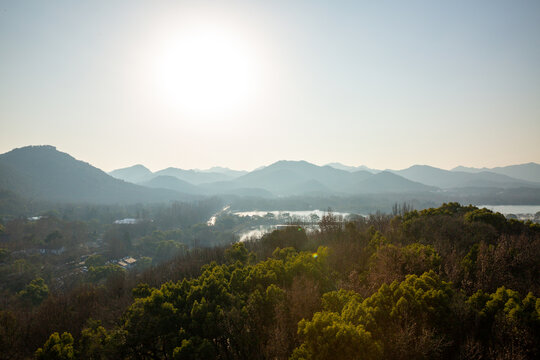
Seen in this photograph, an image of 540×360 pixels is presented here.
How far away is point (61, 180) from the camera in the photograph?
14275 cm

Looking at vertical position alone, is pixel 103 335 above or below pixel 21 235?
above

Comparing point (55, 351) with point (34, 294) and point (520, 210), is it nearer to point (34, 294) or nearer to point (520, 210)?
point (34, 294)

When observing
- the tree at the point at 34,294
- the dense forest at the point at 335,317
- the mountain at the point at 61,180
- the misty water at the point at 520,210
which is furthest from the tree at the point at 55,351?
the mountain at the point at 61,180

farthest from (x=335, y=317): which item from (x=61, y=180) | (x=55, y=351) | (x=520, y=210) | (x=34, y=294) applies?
(x=61, y=180)

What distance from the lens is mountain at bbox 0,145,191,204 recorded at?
408 ft

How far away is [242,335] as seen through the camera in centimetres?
930

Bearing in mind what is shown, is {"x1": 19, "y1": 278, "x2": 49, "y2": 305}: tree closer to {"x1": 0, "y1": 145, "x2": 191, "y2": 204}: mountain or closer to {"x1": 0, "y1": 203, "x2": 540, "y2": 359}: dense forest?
{"x1": 0, "y1": 203, "x2": 540, "y2": 359}: dense forest

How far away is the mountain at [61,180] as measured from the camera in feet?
408

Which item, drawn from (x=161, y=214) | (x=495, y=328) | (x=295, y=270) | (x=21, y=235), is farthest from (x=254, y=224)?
(x=495, y=328)

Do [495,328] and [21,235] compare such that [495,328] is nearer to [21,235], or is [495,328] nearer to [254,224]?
[21,235]

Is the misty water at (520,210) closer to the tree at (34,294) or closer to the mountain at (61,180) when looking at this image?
the tree at (34,294)

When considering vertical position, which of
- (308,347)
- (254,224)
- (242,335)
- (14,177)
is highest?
(14,177)

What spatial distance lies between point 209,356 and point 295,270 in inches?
257


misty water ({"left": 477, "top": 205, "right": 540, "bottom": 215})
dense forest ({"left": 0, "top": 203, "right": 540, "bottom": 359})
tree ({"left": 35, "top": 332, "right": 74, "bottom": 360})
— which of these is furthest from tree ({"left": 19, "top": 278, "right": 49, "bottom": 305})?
misty water ({"left": 477, "top": 205, "right": 540, "bottom": 215})
